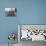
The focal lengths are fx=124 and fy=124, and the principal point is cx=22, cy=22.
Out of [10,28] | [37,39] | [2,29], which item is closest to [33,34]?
[37,39]

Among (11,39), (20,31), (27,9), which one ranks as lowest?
(11,39)

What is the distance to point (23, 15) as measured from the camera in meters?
2.98

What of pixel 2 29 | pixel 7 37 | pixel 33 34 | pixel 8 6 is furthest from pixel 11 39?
pixel 8 6

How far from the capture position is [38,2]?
2967 millimetres

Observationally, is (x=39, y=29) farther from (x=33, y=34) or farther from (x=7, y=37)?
(x=7, y=37)

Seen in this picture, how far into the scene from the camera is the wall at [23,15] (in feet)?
9.73

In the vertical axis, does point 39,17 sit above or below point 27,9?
below

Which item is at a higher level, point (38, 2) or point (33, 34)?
point (38, 2)

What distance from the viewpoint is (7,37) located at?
117 inches

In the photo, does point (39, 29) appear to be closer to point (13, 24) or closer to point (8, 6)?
point (13, 24)

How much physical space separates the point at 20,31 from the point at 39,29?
1.45 ft

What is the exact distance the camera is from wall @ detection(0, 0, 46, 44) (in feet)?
9.73

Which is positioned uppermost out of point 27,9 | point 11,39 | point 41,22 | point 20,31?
point 27,9

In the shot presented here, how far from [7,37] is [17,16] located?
556 mm
